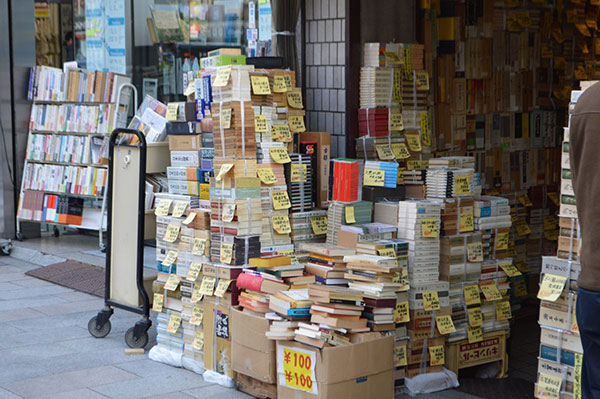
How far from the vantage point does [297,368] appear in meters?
5.57

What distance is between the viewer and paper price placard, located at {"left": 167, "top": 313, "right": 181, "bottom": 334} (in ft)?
22.5

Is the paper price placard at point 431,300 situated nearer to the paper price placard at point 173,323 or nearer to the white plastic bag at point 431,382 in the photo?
the white plastic bag at point 431,382

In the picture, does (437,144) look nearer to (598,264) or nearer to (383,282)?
(383,282)

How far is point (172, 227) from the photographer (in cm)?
689

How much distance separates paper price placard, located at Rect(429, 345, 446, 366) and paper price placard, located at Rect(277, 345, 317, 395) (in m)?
1.33

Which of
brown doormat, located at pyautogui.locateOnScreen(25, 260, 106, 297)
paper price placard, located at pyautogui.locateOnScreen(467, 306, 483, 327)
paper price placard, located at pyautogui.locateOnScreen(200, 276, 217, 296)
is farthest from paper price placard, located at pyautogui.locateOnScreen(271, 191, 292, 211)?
brown doormat, located at pyautogui.locateOnScreen(25, 260, 106, 297)

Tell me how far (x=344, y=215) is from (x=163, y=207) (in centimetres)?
146

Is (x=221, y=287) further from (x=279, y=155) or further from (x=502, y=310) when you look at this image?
(x=502, y=310)

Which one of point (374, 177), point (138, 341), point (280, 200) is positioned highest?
point (374, 177)

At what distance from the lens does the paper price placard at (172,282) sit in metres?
6.86

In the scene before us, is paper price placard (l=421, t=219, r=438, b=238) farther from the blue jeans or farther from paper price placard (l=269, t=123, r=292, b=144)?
the blue jeans

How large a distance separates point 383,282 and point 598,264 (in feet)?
7.31

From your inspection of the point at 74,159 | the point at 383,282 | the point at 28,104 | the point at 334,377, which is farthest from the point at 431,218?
the point at 28,104

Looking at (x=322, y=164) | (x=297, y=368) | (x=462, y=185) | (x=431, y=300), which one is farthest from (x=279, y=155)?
(x=297, y=368)
